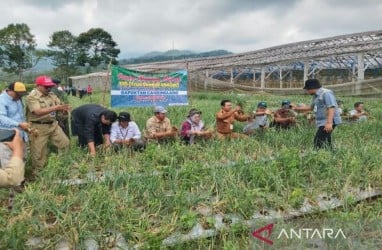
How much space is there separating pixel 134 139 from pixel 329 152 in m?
2.86

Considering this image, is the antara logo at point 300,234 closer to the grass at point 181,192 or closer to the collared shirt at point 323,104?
the grass at point 181,192

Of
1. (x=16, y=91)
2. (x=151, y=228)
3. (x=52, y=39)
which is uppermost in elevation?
(x=52, y=39)

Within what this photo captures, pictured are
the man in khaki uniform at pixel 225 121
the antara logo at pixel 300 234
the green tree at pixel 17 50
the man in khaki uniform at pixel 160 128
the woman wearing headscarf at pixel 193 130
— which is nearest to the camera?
the antara logo at pixel 300 234

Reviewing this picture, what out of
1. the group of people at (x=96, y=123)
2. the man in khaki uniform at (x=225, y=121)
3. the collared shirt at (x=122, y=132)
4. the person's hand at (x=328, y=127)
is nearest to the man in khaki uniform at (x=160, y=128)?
the group of people at (x=96, y=123)

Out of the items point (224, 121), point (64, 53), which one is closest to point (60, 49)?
point (64, 53)

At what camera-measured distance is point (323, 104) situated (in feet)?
19.1

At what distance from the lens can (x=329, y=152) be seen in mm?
5359

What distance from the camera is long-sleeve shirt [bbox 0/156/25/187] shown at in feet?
8.02

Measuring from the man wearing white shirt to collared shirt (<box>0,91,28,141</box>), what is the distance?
1.33 metres

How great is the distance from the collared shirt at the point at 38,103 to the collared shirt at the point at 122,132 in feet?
3.09

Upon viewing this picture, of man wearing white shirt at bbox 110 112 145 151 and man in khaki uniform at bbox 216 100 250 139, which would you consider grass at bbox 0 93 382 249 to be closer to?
man wearing white shirt at bbox 110 112 145 151

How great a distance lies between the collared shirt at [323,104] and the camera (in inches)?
225

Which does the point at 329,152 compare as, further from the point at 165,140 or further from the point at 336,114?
the point at 165,140

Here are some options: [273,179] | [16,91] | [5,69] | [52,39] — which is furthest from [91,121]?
[52,39]
